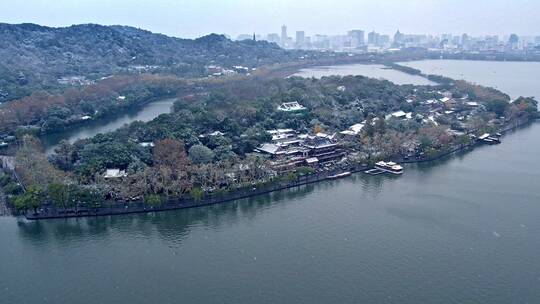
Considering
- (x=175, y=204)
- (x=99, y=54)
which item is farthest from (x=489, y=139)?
(x=99, y=54)

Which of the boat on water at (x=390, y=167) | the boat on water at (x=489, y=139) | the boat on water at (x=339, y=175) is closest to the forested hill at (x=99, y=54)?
the boat on water at (x=339, y=175)

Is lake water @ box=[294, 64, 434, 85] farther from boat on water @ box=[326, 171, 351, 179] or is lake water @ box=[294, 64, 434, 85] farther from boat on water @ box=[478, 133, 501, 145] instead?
boat on water @ box=[326, 171, 351, 179]

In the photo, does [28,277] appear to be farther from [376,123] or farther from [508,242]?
[376,123]

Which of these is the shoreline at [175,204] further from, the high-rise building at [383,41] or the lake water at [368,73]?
the high-rise building at [383,41]

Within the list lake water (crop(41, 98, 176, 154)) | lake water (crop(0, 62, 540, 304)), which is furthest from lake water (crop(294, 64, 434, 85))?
lake water (crop(0, 62, 540, 304))

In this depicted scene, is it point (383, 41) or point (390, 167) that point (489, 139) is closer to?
point (390, 167)

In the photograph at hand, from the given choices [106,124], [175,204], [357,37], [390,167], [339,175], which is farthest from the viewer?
[357,37]
